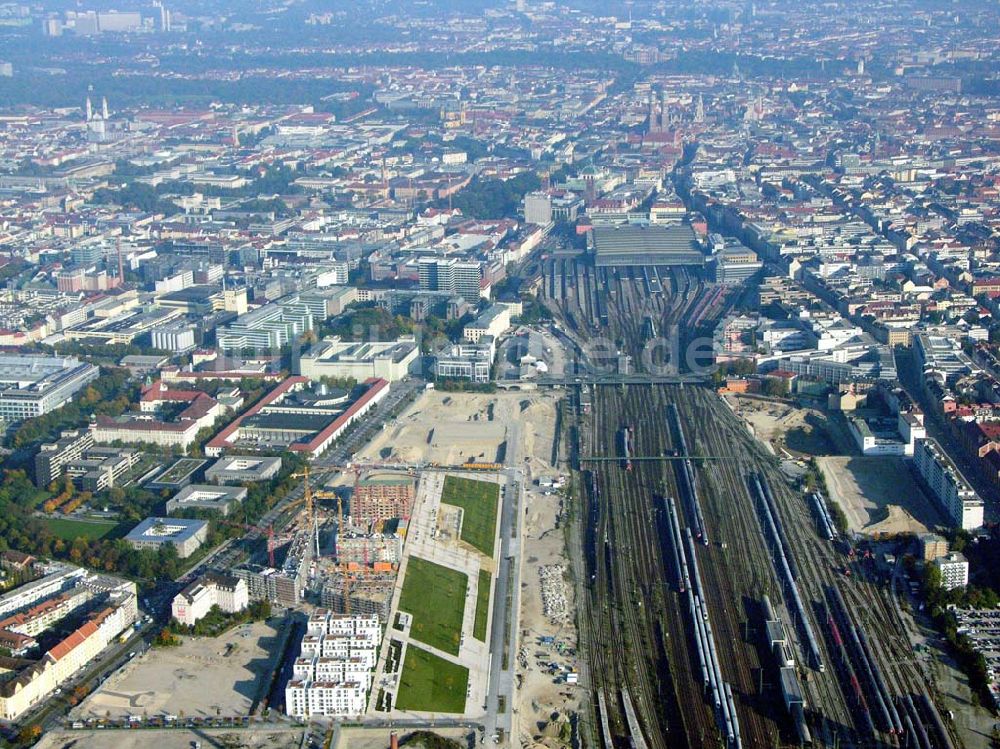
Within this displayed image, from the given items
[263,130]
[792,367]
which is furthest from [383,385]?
[263,130]

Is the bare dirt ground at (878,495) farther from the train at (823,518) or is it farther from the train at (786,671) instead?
the train at (786,671)

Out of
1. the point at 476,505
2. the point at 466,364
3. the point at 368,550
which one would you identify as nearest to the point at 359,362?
the point at 466,364

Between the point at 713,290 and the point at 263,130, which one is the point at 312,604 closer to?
the point at 713,290

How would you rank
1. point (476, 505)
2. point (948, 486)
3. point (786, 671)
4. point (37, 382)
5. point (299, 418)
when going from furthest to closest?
point (37, 382) < point (299, 418) < point (476, 505) < point (948, 486) < point (786, 671)

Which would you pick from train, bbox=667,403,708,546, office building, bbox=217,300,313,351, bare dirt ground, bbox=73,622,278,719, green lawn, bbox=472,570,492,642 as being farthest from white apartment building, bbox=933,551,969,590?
office building, bbox=217,300,313,351

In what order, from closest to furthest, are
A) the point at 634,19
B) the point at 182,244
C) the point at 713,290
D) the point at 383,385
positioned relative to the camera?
the point at 383,385
the point at 713,290
the point at 182,244
the point at 634,19

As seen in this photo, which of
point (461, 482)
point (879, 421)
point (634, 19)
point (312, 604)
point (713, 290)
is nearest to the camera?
point (312, 604)

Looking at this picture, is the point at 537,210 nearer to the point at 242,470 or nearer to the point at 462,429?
the point at 462,429
